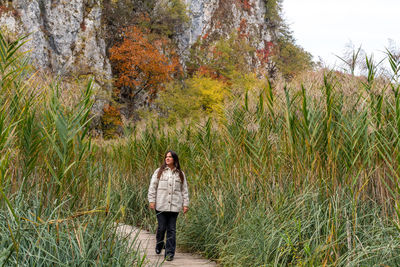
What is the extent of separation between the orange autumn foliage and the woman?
21492mm

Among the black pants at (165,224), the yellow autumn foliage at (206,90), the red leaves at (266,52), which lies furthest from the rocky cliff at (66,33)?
the red leaves at (266,52)

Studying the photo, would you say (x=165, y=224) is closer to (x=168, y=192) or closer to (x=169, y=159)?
(x=168, y=192)

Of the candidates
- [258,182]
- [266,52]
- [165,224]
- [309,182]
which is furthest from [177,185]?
[266,52]

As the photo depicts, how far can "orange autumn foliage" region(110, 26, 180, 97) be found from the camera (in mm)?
26578

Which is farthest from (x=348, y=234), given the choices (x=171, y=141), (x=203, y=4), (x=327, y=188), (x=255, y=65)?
(x=255, y=65)

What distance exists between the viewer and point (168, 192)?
18.1ft

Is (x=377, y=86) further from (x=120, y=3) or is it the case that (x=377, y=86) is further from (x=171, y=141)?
(x=120, y=3)

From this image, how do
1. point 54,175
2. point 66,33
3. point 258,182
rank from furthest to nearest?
point 66,33 → point 258,182 → point 54,175

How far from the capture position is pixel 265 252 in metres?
3.98

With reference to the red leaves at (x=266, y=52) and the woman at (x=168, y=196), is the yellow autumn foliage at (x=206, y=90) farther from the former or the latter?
the red leaves at (x=266, y=52)

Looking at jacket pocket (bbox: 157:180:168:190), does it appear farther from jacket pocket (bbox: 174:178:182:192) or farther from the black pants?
the black pants

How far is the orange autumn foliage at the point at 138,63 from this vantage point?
26578mm

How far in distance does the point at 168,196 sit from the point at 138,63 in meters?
22.1


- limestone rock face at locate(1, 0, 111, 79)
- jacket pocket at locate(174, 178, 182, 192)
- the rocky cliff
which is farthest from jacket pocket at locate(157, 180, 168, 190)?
limestone rock face at locate(1, 0, 111, 79)
